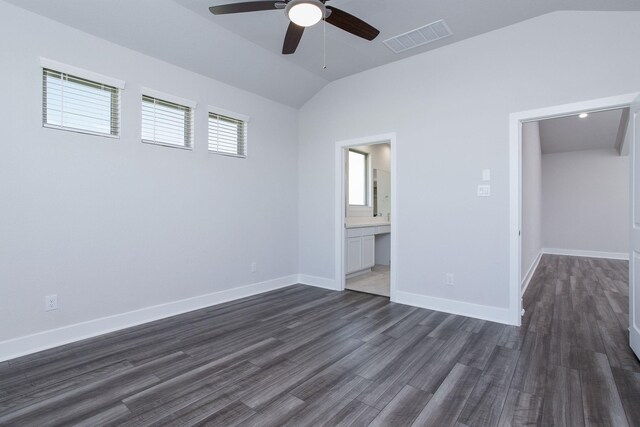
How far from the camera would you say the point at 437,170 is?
12.1 feet

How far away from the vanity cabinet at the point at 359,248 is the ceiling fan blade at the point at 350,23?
112 inches

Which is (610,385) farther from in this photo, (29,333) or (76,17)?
(76,17)

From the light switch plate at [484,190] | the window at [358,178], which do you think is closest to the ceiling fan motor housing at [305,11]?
the light switch plate at [484,190]

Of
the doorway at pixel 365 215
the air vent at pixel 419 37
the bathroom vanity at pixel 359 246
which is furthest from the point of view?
the bathroom vanity at pixel 359 246

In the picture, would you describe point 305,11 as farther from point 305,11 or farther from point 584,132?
point 584,132

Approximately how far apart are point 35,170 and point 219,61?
2067 mm

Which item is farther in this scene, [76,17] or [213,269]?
[213,269]

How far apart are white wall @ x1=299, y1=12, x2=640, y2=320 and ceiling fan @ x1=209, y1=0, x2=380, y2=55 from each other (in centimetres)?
140

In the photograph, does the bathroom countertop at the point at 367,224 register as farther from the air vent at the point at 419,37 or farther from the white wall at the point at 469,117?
the air vent at the point at 419,37

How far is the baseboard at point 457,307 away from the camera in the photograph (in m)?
3.25

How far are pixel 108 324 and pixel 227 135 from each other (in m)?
2.46

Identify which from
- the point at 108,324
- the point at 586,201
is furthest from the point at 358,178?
the point at 586,201

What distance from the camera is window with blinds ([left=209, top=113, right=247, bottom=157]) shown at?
3.91 metres

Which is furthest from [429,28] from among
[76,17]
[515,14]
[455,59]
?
[76,17]
